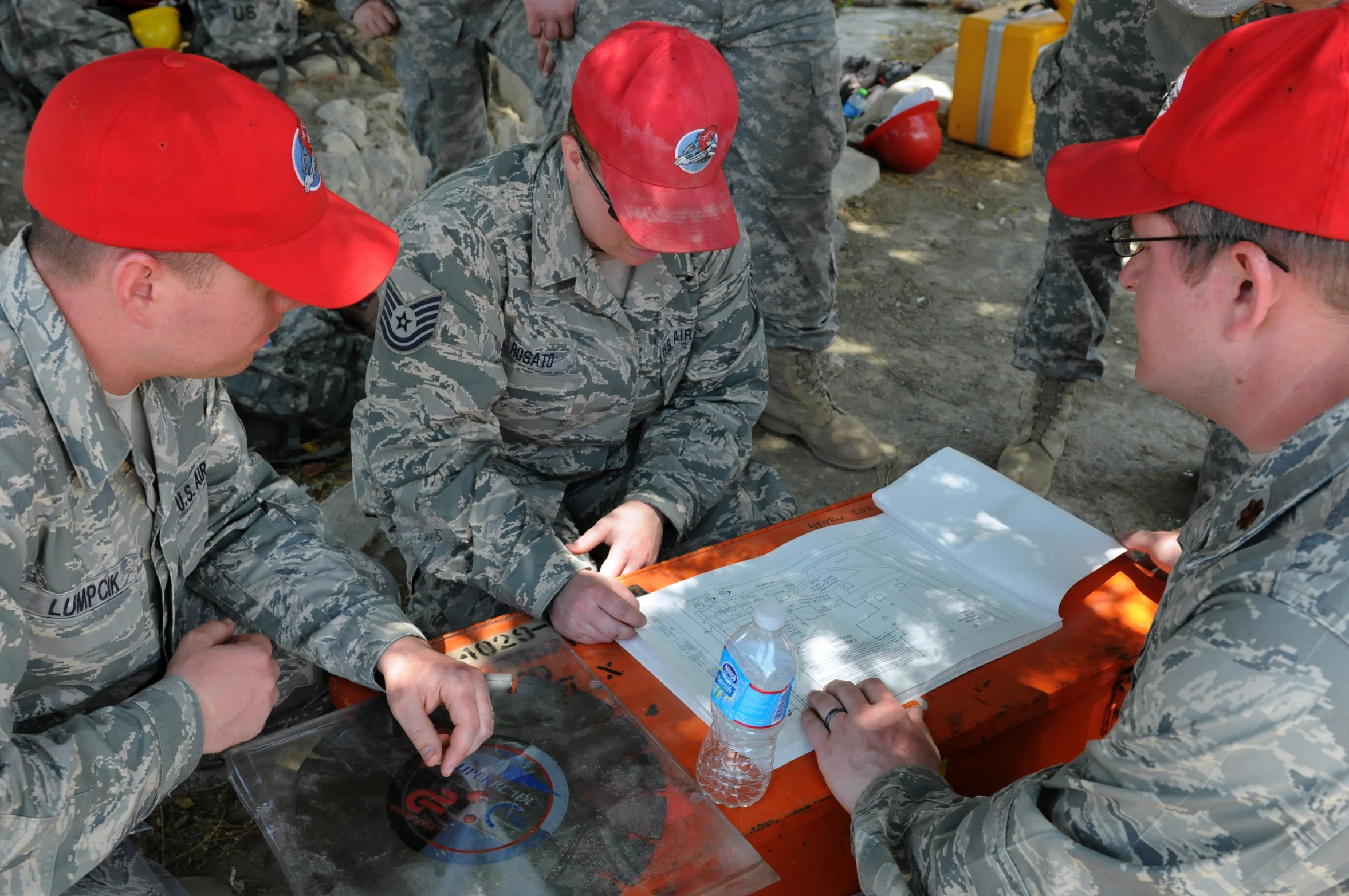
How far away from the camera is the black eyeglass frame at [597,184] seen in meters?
1.93

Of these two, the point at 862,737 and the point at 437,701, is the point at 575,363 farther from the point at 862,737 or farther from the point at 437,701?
the point at 862,737

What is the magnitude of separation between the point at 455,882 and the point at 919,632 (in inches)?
32.6

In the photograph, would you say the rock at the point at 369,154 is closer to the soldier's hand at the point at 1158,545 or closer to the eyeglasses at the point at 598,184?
the eyeglasses at the point at 598,184

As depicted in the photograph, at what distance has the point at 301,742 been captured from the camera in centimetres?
148

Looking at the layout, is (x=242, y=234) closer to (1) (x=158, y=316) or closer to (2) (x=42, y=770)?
(1) (x=158, y=316)

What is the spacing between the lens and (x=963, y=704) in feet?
5.36

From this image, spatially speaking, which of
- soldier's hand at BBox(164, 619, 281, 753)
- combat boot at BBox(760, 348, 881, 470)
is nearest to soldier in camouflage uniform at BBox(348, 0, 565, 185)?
combat boot at BBox(760, 348, 881, 470)

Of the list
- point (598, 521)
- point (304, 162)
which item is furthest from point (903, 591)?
point (304, 162)

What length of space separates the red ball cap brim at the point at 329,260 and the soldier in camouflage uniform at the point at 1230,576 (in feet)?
2.99

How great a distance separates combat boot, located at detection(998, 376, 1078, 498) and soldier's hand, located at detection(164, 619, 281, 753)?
7.93 ft

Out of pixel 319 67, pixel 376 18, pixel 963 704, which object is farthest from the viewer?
pixel 319 67

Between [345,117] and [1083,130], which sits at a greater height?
[1083,130]

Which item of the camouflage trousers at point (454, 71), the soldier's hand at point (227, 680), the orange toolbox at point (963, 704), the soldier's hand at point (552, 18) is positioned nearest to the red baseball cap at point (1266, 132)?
the orange toolbox at point (963, 704)

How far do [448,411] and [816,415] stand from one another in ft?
5.79
